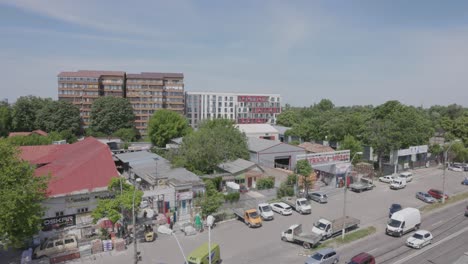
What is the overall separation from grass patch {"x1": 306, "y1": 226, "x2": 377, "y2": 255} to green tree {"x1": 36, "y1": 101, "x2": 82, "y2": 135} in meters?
75.3

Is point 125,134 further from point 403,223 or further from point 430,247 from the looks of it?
point 430,247

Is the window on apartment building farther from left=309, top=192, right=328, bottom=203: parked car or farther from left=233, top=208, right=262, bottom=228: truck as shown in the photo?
left=309, top=192, right=328, bottom=203: parked car

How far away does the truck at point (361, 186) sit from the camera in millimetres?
44812

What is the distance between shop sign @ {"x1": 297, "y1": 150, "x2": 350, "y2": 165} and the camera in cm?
4475

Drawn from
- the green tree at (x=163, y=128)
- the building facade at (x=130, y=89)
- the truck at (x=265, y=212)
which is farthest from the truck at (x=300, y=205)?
the building facade at (x=130, y=89)

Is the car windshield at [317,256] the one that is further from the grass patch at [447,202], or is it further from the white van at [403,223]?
the grass patch at [447,202]

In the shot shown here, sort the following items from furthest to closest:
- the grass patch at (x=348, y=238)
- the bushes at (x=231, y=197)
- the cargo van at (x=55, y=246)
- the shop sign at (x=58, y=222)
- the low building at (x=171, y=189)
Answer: the bushes at (x=231, y=197) < the low building at (x=171, y=189) < the shop sign at (x=58, y=222) < the grass patch at (x=348, y=238) < the cargo van at (x=55, y=246)

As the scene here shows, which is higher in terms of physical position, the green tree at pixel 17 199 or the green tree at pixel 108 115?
the green tree at pixel 108 115

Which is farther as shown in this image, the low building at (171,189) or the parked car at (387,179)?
the parked car at (387,179)

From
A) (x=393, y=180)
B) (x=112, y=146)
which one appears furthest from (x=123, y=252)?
(x=112, y=146)

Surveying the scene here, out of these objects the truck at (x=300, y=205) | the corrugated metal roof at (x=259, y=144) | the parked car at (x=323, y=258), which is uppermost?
the corrugated metal roof at (x=259, y=144)

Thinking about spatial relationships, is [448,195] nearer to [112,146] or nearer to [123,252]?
[123,252]

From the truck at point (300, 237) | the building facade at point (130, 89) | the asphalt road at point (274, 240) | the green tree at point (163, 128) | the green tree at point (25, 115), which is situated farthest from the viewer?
the building facade at point (130, 89)

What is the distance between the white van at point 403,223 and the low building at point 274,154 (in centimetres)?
2309
